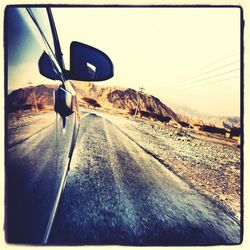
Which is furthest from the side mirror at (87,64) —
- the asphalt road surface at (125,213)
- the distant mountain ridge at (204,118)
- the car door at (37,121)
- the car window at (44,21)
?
the distant mountain ridge at (204,118)

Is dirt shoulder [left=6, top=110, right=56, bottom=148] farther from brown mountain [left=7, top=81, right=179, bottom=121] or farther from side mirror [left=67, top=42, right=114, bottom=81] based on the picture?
brown mountain [left=7, top=81, right=179, bottom=121]

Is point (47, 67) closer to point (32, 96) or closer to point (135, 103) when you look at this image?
point (32, 96)

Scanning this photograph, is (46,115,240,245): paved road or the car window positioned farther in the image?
(46,115,240,245): paved road

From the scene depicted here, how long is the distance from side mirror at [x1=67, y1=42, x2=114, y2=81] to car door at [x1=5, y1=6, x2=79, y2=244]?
0.14 metres

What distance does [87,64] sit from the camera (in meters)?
2.63

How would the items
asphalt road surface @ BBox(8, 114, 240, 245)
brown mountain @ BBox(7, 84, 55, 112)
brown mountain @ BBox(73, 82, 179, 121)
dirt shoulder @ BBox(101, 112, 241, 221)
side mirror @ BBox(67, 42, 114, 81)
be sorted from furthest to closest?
brown mountain @ BBox(73, 82, 179, 121) → dirt shoulder @ BBox(101, 112, 241, 221) → asphalt road surface @ BBox(8, 114, 240, 245) → side mirror @ BBox(67, 42, 114, 81) → brown mountain @ BBox(7, 84, 55, 112)

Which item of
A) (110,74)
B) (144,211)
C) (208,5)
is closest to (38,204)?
(110,74)

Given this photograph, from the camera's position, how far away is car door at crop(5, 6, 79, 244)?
1954 mm

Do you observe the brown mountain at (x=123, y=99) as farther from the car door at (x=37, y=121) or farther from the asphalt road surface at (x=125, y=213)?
the car door at (x=37, y=121)

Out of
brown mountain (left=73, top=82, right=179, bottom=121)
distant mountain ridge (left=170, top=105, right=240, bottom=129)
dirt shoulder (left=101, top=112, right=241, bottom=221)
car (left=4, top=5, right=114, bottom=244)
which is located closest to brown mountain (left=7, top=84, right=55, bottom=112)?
car (left=4, top=5, right=114, bottom=244)

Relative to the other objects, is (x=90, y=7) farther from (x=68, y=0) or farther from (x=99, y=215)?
(x=99, y=215)

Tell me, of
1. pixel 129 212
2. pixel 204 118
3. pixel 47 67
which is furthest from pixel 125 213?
pixel 47 67

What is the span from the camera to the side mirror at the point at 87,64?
8.31 ft

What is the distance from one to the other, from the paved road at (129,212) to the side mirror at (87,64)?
1.01 metres
